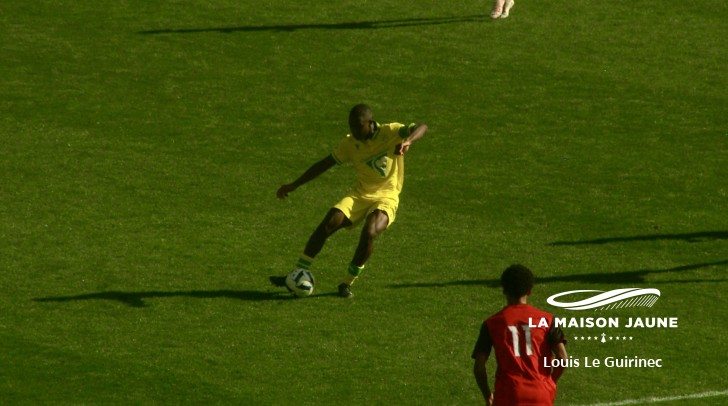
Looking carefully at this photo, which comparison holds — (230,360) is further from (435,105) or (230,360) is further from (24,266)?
(435,105)

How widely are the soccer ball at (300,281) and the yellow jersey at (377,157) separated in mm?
1144

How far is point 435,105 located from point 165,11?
7.22m

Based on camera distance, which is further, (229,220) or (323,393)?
(229,220)

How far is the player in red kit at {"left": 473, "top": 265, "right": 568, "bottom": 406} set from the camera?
32.0 ft

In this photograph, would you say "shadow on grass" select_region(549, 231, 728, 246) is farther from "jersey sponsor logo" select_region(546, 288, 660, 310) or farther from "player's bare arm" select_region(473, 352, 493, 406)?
"player's bare arm" select_region(473, 352, 493, 406)

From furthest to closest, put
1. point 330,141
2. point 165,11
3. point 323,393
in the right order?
point 165,11 < point 330,141 < point 323,393

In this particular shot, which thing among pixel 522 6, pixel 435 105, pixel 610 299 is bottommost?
pixel 610 299

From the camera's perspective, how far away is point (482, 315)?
15.7 m

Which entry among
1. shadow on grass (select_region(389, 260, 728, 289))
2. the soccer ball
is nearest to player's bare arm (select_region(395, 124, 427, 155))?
the soccer ball

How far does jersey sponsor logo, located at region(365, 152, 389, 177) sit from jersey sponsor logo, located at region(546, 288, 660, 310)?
8.03 ft

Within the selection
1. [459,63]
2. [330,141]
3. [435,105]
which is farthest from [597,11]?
[330,141]

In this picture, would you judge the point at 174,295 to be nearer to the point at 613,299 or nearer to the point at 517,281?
the point at 613,299

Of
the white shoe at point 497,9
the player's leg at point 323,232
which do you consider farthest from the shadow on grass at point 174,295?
the white shoe at point 497,9

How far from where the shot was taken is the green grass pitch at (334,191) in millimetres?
14328
